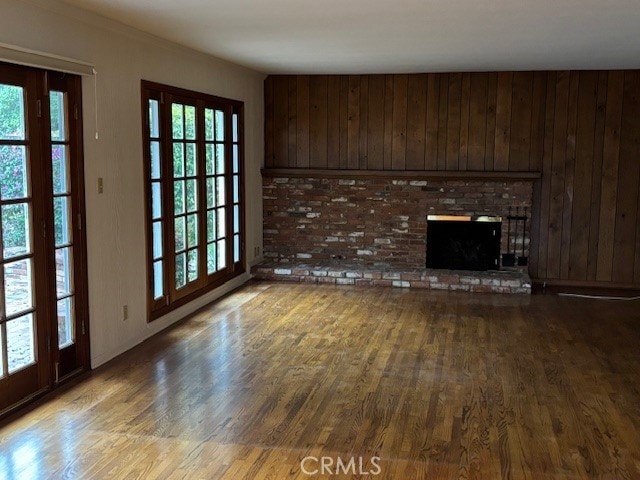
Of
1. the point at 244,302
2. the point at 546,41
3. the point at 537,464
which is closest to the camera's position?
the point at 537,464

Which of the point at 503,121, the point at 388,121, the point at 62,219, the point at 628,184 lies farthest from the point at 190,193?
the point at 628,184

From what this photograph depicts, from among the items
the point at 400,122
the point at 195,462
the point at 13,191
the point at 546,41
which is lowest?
the point at 195,462

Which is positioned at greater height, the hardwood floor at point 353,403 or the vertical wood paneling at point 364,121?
the vertical wood paneling at point 364,121

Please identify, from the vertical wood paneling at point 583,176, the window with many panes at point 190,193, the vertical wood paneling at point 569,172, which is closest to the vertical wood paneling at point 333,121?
the window with many panes at point 190,193

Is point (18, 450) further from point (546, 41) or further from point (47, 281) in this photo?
point (546, 41)

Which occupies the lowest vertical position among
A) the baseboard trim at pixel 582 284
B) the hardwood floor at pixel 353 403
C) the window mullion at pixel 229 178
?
the hardwood floor at pixel 353 403

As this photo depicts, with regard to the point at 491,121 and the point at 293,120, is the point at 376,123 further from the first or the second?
the point at 491,121

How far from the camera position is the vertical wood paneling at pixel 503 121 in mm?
7898

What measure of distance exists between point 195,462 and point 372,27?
10.7 ft

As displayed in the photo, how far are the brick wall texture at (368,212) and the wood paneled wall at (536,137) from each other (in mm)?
233

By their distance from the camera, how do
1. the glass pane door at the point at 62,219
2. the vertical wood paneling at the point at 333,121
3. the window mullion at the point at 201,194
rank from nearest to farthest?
the glass pane door at the point at 62,219, the window mullion at the point at 201,194, the vertical wood paneling at the point at 333,121

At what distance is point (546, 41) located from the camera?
221 inches

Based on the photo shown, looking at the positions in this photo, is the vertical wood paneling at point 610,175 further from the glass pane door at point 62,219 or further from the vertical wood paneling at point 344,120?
the glass pane door at point 62,219

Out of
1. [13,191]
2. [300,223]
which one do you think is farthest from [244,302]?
[13,191]
